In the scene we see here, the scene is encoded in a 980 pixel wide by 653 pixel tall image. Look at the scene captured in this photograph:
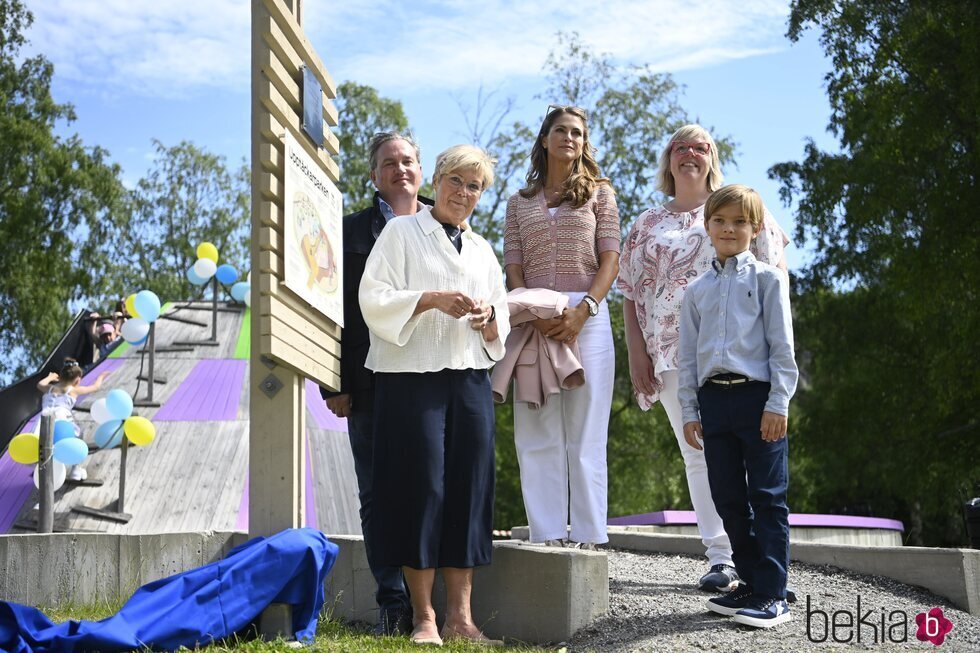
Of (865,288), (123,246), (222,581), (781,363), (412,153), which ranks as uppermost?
(123,246)

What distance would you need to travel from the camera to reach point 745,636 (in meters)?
4.36

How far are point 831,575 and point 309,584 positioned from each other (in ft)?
9.60

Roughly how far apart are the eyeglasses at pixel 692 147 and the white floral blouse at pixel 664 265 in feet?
0.96

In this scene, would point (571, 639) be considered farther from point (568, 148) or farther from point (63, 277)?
point (63, 277)

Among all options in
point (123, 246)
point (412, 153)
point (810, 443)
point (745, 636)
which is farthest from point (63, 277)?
point (745, 636)

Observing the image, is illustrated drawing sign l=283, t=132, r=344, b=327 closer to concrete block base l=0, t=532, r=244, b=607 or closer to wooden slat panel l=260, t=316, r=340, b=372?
wooden slat panel l=260, t=316, r=340, b=372

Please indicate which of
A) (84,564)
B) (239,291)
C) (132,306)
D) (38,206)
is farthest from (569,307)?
(38,206)

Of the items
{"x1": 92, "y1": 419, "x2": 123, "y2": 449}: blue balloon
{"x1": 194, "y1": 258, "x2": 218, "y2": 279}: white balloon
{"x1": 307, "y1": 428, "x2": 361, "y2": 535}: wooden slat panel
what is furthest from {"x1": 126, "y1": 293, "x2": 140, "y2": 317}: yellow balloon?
{"x1": 307, "y1": 428, "x2": 361, "y2": 535}: wooden slat panel

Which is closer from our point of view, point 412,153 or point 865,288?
point 412,153

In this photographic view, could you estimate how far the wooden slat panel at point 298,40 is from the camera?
5.03 m

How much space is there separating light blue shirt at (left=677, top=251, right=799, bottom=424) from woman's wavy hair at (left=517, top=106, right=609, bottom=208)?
96 centimetres

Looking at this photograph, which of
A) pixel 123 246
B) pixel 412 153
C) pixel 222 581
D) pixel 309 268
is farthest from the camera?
pixel 123 246

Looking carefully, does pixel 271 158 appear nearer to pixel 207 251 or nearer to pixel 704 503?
pixel 704 503

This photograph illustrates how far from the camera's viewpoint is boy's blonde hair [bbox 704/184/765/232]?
4.72 m
